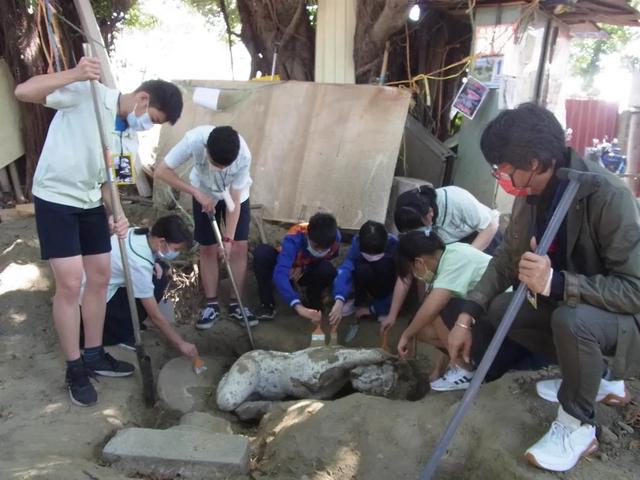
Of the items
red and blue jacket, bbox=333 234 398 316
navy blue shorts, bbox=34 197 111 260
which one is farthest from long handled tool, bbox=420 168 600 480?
navy blue shorts, bbox=34 197 111 260

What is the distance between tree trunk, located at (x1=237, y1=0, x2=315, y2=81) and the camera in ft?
19.8

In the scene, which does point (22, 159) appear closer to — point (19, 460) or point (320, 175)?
point (320, 175)

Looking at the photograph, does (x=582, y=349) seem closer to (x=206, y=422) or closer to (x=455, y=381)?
(x=455, y=381)

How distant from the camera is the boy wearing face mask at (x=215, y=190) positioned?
3.66 m

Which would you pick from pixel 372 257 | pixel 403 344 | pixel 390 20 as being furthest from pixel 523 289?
pixel 390 20

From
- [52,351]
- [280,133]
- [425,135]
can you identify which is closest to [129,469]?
[52,351]

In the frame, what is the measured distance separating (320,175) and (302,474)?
124 inches

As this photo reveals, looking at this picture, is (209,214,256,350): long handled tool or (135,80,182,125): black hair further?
(209,214,256,350): long handled tool

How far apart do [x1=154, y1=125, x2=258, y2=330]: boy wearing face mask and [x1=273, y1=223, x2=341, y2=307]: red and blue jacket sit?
0.31 m

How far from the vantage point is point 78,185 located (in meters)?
2.88

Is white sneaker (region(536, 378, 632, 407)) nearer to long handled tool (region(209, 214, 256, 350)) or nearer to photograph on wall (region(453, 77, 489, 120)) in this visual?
long handled tool (region(209, 214, 256, 350))

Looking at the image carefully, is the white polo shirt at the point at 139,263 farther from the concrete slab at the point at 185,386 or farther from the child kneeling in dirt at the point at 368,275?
the child kneeling in dirt at the point at 368,275

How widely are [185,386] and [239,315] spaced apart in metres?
0.82

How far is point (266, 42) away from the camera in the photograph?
6324 millimetres
